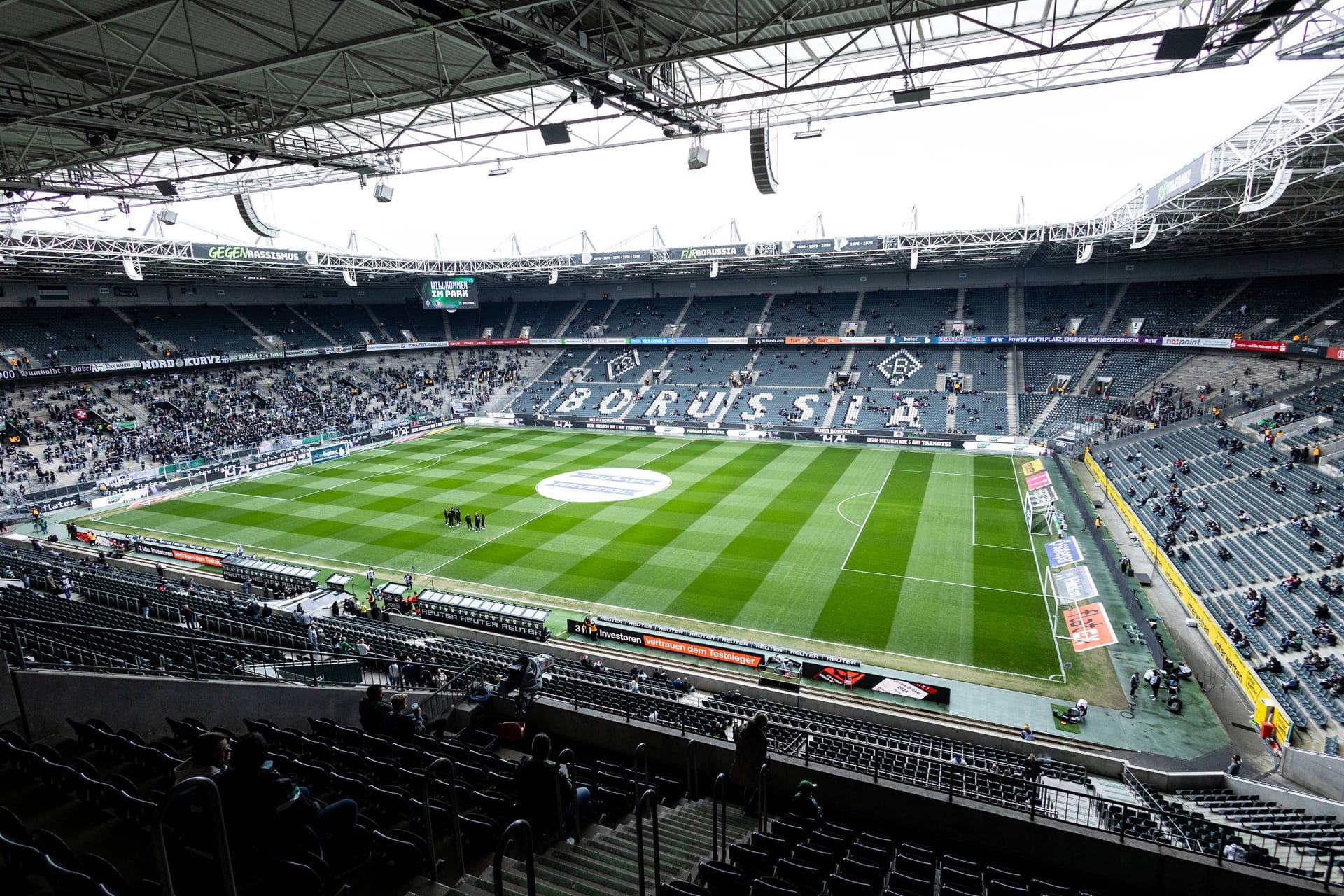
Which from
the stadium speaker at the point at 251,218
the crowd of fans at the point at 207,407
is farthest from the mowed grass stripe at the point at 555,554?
the crowd of fans at the point at 207,407

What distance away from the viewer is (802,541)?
2950cm

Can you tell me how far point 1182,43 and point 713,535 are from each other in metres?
23.2

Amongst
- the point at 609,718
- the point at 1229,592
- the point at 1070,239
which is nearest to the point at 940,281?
the point at 1070,239

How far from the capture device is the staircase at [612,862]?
18.3ft

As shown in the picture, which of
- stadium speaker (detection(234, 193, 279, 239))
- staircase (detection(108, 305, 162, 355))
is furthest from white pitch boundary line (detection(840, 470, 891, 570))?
staircase (detection(108, 305, 162, 355))

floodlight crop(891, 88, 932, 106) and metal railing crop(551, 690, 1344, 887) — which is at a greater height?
floodlight crop(891, 88, 932, 106)

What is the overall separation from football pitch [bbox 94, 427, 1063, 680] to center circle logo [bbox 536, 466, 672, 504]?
0.20 meters

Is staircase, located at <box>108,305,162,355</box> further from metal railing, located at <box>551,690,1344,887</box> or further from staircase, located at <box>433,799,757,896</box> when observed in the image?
staircase, located at <box>433,799,757,896</box>

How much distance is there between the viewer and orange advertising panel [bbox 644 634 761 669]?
64.6 ft

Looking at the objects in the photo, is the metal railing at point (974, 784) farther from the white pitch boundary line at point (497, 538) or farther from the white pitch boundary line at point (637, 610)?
the white pitch boundary line at point (497, 538)

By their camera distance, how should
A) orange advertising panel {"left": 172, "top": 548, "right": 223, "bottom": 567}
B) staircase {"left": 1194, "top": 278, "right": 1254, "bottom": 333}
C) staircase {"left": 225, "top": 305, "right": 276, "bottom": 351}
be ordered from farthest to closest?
staircase {"left": 225, "top": 305, "right": 276, "bottom": 351}
staircase {"left": 1194, "top": 278, "right": 1254, "bottom": 333}
orange advertising panel {"left": 172, "top": 548, "right": 223, "bottom": 567}

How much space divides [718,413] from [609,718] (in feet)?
151

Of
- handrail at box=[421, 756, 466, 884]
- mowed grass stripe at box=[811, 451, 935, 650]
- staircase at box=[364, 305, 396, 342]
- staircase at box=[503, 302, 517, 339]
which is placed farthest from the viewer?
staircase at box=[503, 302, 517, 339]

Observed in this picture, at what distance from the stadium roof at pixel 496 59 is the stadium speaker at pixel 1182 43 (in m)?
0.04
